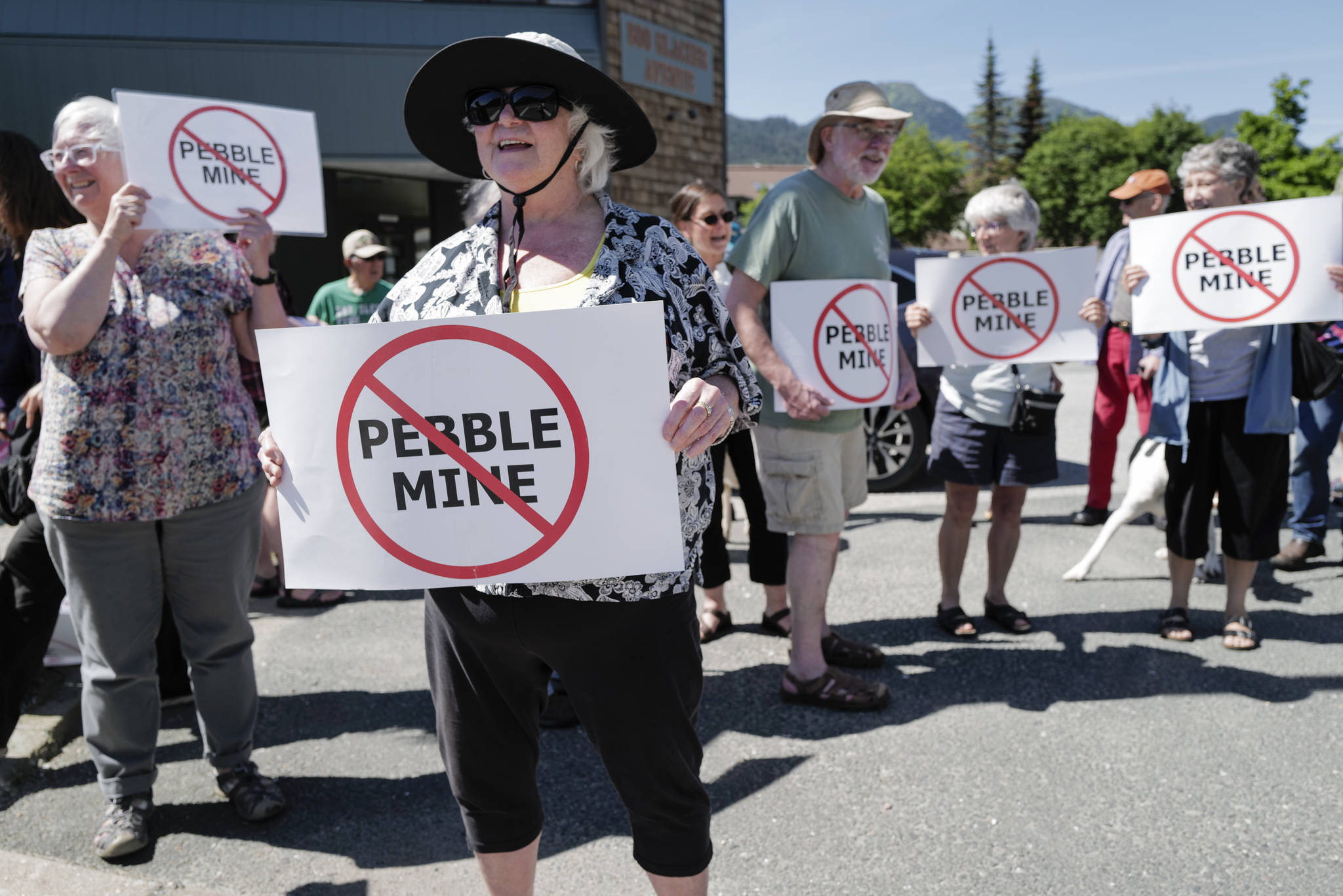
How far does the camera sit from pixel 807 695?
11.8ft

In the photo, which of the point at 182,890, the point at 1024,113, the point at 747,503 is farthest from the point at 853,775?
the point at 1024,113

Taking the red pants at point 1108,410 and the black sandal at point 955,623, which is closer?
the black sandal at point 955,623

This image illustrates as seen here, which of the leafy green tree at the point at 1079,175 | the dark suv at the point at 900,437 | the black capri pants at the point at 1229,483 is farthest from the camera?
the leafy green tree at the point at 1079,175

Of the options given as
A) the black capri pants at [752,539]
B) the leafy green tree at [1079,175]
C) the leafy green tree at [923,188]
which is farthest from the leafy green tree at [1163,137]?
the black capri pants at [752,539]

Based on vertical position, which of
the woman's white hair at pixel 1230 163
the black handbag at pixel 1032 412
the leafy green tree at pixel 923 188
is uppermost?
the leafy green tree at pixel 923 188

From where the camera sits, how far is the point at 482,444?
5.70ft

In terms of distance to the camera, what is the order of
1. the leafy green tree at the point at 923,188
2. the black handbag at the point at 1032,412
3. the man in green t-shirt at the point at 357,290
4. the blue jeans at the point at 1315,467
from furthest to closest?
the leafy green tree at the point at 923,188 < the man in green t-shirt at the point at 357,290 < the blue jeans at the point at 1315,467 < the black handbag at the point at 1032,412

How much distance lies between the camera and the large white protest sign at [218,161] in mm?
2686

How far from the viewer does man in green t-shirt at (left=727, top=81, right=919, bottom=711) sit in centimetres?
336

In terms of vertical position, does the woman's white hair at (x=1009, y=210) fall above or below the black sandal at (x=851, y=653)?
above

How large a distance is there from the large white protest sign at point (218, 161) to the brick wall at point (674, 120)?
7627 mm

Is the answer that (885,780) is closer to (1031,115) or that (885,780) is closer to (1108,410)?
(1108,410)

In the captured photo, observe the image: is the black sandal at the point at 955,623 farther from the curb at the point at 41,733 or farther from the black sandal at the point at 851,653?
the curb at the point at 41,733

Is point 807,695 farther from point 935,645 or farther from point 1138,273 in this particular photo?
point 1138,273
